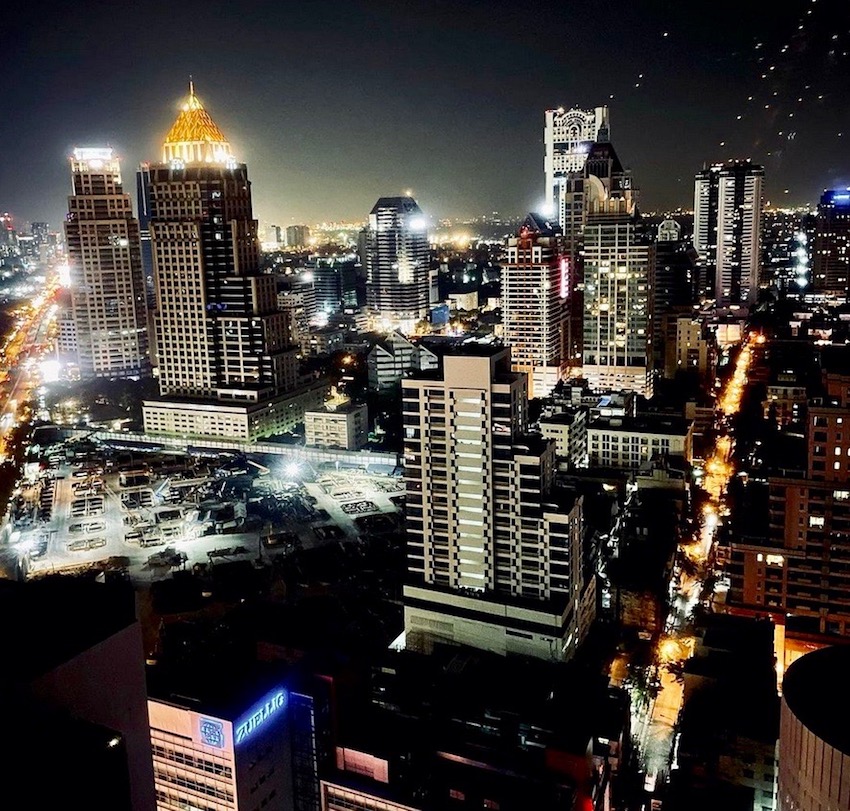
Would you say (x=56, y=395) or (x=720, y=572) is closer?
(x=720, y=572)

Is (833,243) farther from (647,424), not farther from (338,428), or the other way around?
(338,428)

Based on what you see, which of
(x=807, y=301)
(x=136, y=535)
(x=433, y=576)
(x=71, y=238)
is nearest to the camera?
(x=433, y=576)

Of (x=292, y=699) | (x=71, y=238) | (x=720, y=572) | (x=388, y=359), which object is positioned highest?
(x=71, y=238)

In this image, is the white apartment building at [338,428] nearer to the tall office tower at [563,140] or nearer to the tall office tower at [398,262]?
the tall office tower at [398,262]

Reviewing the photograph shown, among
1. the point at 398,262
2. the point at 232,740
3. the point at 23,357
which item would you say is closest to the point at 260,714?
the point at 232,740

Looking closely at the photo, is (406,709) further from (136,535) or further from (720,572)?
(136,535)

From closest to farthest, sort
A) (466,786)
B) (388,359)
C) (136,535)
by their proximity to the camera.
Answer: (466,786), (136,535), (388,359)

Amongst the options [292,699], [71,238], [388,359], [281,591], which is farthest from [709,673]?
[71,238]

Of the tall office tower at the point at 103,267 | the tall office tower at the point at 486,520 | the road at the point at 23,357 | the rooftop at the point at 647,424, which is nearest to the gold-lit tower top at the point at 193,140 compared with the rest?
the tall office tower at the point at 103,267
